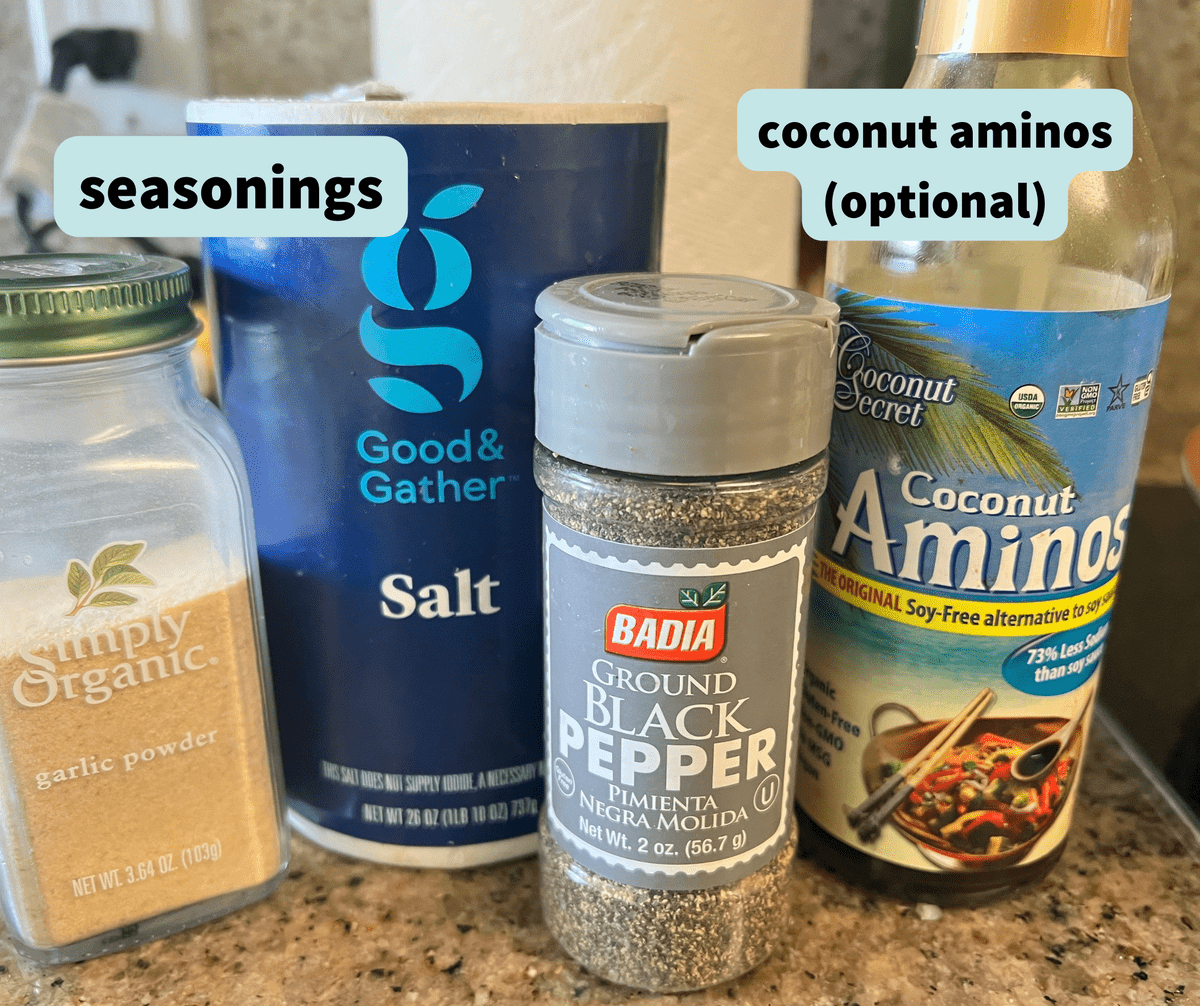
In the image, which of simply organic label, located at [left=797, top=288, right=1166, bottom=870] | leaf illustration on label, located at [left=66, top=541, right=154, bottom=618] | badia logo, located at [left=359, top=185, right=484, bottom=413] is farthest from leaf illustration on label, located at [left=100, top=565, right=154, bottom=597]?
simply organic label, located at [left=797, top=288, right=1166, bottom=870]

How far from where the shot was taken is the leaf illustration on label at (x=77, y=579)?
0.38m

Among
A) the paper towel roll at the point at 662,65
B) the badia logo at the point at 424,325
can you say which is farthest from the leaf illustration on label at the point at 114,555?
the paper towel roll at the point at 662,65

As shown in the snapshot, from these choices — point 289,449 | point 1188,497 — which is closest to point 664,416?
point 289,449

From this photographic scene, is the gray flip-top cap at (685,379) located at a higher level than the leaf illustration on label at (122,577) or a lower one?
higher

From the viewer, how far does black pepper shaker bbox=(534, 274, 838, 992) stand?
33 cm

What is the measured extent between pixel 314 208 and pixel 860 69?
0.43 metres

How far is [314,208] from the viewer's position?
384 mm

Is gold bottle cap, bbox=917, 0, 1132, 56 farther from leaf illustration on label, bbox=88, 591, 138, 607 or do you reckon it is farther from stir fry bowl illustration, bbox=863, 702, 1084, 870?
leaf illustration on label, bbox=88, 591, 138, 607

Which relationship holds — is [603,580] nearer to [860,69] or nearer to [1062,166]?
[1062,166]

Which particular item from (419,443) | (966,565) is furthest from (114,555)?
(966,565)

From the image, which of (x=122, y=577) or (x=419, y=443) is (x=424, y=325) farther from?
(x=122, y=577)

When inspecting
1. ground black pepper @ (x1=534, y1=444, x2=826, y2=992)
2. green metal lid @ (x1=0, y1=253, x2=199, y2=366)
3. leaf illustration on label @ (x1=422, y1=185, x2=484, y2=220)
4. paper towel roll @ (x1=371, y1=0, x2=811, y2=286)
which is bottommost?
ground black pepper @ (x1=534, y1=444, x2=826, y2=992)

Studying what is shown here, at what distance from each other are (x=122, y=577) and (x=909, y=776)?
326 millimetres

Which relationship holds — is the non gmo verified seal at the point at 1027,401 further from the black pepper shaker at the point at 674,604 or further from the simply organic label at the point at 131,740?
the simply organic label at the point at 131,740
